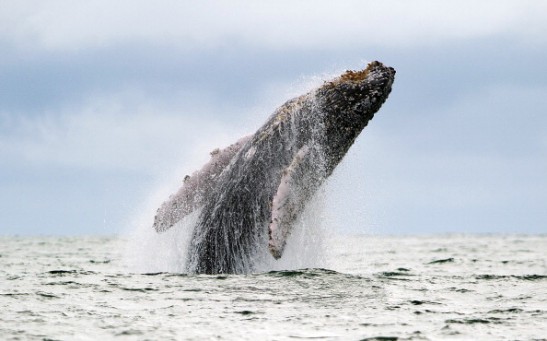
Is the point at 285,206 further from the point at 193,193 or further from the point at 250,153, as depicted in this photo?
the point at 193,193

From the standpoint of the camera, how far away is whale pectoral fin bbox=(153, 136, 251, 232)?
43.0ft

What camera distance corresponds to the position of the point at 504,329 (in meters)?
8.91

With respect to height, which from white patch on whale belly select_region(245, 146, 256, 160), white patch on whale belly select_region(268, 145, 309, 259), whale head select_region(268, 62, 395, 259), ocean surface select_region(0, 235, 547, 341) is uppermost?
whale head select_region(268, 62, 395, 259)

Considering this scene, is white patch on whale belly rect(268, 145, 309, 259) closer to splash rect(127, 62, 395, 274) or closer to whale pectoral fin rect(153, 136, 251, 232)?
splash rect(127, 62, 395, 274)

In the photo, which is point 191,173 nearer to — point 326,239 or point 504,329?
point 326,239

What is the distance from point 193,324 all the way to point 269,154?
4263 mm

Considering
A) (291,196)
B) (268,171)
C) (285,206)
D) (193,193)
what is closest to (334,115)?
(268,171)

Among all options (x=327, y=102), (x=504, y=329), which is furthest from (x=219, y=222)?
(x=504, y=329)

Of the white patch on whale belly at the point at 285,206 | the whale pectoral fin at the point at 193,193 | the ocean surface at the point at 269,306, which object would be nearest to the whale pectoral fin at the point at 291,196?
the white patch on whale belly at the point at 285,206

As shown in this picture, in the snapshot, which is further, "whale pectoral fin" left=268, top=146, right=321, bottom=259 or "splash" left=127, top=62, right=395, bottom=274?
"splash" left=127, top=62, right=395, bottom=274

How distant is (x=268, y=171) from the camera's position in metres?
12.4

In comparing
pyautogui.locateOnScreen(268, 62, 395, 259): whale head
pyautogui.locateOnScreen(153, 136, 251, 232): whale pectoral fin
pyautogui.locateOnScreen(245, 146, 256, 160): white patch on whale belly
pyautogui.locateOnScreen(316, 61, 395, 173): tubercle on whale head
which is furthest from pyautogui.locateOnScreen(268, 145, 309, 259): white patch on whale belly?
pyautogui.locateOnScreen(153, 136, 251, 232): whale pectoral fin

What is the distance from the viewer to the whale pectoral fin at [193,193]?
13.1m

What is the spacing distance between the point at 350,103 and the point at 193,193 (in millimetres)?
2917
